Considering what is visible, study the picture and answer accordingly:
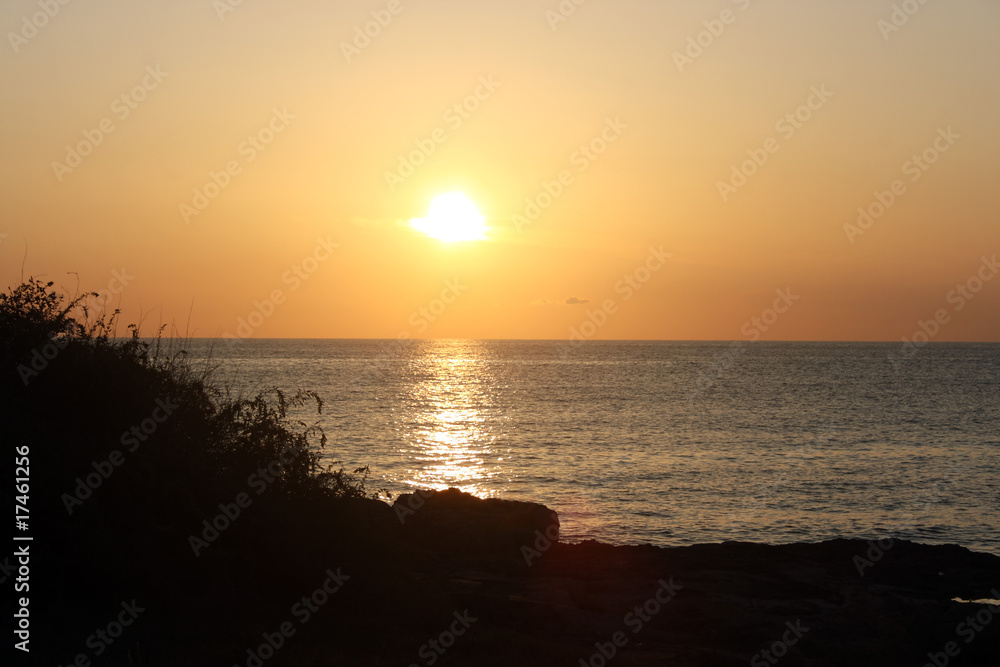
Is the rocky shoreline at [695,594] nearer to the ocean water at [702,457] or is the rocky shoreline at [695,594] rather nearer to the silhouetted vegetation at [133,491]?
the silhouetted vegetation at [133,491]

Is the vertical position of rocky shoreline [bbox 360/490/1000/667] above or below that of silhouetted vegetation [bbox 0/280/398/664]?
above

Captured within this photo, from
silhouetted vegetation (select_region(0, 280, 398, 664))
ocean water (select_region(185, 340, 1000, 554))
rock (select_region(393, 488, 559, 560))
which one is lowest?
silhouetted vegetation (select_region(0, 280, 398, 664))

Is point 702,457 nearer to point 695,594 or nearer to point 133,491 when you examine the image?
point 695,594

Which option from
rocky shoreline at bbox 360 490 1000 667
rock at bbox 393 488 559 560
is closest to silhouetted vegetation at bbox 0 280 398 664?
rocky shoreline at bbox 360 490 1000 667

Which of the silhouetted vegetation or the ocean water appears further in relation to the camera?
the ocean water

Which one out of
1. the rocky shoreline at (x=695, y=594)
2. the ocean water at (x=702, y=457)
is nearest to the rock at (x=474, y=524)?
the rocky shoreline at (x=695, y=594)

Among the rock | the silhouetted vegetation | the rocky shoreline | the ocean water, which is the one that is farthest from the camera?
the ocean water

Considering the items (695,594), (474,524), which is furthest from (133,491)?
(695,594)

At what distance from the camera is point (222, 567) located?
40.3ft

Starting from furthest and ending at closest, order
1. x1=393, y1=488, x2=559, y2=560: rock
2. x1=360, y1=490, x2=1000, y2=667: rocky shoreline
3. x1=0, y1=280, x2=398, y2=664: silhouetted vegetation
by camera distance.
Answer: x1=393, y1=488, x2=559, y2=560: rock
x1=360, y1=490, x2=1000, y2=667: rocky shoreline
x1=0, y1=280, x2=398, y2=664: silhouetted vegetation

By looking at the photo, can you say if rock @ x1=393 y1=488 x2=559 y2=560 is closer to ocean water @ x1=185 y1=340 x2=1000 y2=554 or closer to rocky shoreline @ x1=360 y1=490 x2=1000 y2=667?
rocky shoreline @ x1=360 y1=490 x2=1000 y2=667

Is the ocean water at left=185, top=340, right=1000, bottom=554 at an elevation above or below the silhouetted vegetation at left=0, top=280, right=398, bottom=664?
above

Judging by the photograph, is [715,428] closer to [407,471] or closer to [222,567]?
[407,471]

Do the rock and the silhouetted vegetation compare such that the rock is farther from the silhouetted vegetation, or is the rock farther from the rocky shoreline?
the silhouetted vegetation
